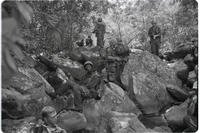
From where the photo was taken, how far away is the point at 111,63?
583 inches

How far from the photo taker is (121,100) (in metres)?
13.5

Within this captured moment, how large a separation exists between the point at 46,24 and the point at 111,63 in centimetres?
321

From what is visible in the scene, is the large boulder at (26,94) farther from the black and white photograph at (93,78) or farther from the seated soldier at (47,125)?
the seated soldier at (47,125)

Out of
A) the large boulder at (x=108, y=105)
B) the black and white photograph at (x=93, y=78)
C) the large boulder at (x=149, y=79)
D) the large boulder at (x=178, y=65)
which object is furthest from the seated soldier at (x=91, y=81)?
the large boulder at (x=178, y=65)

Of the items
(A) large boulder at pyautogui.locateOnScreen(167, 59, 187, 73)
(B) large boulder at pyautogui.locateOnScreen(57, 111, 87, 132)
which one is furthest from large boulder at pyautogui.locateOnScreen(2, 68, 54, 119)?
(A) large boulder at pyautogui.locateOnScreen(167, 59, 187, 73)

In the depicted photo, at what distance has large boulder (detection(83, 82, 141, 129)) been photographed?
11852 millimetres

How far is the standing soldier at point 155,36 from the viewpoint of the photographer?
16.7 m

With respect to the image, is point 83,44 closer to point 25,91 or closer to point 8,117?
point 25,91

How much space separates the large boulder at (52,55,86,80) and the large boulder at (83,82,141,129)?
132cm

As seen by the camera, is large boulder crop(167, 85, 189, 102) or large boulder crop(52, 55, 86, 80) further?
large boulder crop(52, 55, 86, 80)

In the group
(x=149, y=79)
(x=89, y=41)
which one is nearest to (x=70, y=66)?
(x=89, y=41)

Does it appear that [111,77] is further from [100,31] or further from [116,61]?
[100,31]

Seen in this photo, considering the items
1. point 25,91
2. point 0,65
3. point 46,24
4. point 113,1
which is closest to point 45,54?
point 46,24

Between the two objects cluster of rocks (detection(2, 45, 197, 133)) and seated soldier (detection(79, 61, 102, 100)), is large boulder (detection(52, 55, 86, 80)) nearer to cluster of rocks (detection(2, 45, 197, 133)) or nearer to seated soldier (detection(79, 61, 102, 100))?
cluster of rocks (detection(2, 45, 197, 133))
